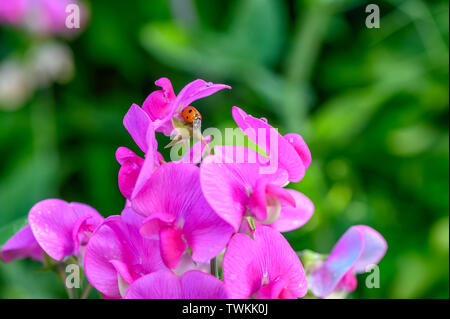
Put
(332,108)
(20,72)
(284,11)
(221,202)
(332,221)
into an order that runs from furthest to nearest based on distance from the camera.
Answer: (284,11)
(20,72)
(332,108)
(332,221)
(221,202)

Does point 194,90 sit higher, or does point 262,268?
point 194,90

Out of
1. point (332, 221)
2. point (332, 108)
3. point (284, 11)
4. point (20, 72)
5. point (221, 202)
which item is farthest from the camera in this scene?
point (284, 11)

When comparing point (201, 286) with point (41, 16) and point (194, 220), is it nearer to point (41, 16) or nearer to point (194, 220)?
point (194, 220)

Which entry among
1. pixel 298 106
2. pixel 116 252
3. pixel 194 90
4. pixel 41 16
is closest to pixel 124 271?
pixel 116 252

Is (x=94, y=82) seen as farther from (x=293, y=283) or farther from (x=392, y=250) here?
(x=293, y=283)

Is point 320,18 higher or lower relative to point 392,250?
higher

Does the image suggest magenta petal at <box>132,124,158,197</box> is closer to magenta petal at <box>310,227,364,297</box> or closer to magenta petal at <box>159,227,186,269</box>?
magenta petal at <box>159,227,186,269</box>

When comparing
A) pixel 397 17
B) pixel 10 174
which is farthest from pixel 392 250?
pixel 10 174

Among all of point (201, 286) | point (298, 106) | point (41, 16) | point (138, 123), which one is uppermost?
point (41, 16)
